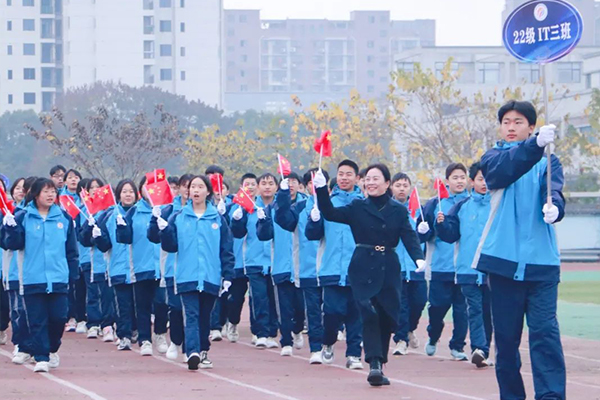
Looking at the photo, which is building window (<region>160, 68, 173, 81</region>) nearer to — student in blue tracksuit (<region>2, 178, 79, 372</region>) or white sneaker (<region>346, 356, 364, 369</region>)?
student in blue tracksuit (<region>2, 178, 79, 372</region>)

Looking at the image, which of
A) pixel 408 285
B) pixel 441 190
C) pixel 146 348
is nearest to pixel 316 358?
pixel 146 348

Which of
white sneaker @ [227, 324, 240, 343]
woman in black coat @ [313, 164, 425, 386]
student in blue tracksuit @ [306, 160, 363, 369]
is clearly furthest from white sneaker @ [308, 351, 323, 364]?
white sneaker @ [227, 324, 240, 343]

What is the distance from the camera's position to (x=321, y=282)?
44.8 ft

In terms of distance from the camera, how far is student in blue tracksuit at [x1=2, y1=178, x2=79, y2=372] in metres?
13.1

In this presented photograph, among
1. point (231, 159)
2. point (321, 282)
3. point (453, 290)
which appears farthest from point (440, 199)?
point (231, 159)

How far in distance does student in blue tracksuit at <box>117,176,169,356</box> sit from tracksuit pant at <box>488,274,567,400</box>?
6.80m

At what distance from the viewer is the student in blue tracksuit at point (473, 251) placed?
531 inches

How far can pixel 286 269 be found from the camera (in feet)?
51.3

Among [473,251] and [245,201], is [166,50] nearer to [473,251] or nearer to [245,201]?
[245,201]

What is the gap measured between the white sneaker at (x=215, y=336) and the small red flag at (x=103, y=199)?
227 cm

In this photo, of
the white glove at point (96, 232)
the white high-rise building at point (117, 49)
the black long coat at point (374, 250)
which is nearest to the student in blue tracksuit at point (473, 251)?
the black long coat at point (374, 250)

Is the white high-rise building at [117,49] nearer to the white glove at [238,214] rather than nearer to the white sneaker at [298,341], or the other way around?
the white glove at [238,214]

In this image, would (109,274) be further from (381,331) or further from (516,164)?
(516,164)

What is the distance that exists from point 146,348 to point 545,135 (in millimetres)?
7618
